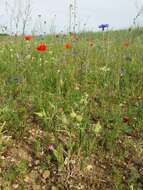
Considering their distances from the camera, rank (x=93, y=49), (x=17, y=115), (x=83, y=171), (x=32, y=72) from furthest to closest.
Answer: (x=93, y=49), (x=32, y=72), (x=17, y=115), (x=83, y=171)

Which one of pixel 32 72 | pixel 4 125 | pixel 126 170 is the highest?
pixel 32 72

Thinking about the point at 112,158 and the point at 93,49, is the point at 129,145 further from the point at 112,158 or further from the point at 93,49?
the point at 93,49

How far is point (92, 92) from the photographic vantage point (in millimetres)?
3678

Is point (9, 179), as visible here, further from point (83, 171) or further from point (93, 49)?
point (93, 49)

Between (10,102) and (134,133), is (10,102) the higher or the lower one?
the higher one

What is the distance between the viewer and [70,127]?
3.06 metres

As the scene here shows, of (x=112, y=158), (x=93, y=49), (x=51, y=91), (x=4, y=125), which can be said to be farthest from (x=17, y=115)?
(x=93, y=49)

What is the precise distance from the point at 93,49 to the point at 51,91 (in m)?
2.00

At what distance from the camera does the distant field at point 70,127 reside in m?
2.76

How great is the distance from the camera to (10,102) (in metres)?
3.25

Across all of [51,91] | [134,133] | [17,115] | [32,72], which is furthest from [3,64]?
[134,133]

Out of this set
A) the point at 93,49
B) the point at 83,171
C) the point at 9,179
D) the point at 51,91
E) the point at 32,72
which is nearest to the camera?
the point at 9,179

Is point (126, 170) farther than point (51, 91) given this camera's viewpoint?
No

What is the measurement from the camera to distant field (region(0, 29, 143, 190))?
2758 millimetres
